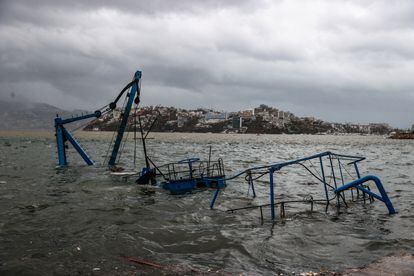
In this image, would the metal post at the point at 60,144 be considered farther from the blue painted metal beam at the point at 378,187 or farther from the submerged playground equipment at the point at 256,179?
the blue painted metal beam at the point at 378,187

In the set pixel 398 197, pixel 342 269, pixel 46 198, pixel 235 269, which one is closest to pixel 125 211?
pixel 46 198

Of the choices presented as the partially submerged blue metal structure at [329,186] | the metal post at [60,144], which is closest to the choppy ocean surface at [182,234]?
the partially submerged blue metal structure at [329,186]

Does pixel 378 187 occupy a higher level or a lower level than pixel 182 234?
higher

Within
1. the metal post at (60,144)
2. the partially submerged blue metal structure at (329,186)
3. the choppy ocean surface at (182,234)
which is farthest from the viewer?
the metal post at (60,144)

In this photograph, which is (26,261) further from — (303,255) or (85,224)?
(303,255)

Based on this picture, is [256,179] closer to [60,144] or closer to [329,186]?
[329,186]

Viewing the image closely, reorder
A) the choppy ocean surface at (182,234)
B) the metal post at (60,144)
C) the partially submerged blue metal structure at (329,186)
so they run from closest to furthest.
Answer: the choppy ocean surface at (182,234) < the partially submerged blue metal structure at (329,186) < the metal post at (60,144)

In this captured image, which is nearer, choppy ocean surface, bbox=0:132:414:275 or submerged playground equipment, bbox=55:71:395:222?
choppy ocean surface, bbox=0:132:414:275

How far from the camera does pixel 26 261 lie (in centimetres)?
1148

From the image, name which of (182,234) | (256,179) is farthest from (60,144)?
(182,234)

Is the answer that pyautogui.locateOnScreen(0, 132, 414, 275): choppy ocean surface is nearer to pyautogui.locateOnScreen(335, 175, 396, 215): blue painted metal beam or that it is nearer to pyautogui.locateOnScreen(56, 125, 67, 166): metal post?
pyautogui.locateOnScreen(335, 175, 396, 215): blue painted metal beam

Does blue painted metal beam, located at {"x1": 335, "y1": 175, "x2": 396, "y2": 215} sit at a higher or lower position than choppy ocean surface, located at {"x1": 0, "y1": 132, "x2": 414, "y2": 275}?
higher

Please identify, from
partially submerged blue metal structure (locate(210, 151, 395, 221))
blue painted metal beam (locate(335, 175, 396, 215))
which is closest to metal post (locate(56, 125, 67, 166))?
partially submerged blue metal structure (locate(210, 151, 395, 221))

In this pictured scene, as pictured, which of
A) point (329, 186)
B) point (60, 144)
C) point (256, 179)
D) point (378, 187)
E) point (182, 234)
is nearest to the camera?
point (182, 234)
